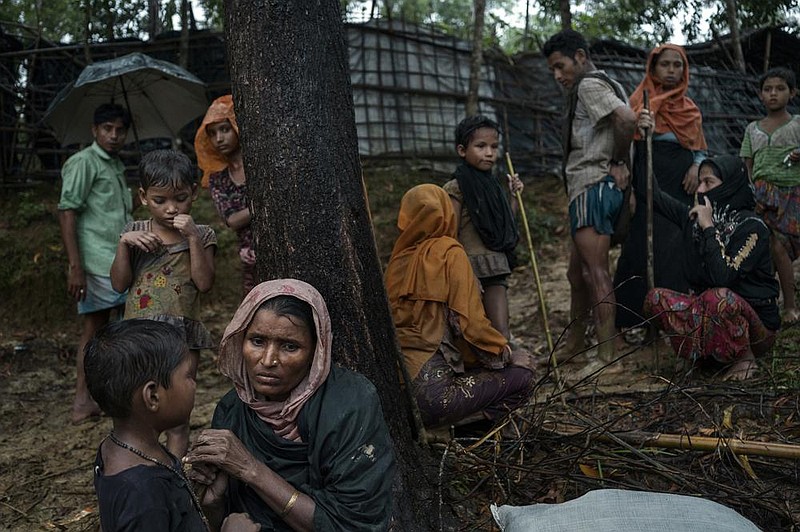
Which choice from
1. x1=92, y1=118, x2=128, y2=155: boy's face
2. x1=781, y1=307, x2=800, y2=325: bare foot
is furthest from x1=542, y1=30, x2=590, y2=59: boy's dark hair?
x1=92, y1=118, x2=128, y2=155: boy's face

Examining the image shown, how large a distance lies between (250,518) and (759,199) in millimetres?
5423

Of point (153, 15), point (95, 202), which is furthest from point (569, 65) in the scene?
point (153, 15)

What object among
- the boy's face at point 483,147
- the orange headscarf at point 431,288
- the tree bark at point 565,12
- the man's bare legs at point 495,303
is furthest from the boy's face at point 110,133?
the tree bark at point 565,12

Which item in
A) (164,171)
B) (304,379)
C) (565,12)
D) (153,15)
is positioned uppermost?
(153,15)

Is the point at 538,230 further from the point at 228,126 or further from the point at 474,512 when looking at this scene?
the point at 474,512

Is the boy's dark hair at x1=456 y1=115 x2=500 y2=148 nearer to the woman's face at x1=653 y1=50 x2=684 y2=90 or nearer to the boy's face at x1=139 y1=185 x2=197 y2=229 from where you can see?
the boy's face at x1=139 y1=185 x2=197 y2=229

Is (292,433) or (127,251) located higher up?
(127,251)

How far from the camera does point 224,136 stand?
14.0 ft

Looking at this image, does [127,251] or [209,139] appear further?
[209,139]

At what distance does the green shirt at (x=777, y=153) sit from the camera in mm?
5906

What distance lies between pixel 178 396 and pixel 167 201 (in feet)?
5.27

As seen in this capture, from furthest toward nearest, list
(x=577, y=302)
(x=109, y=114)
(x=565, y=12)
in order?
(x=565, y=12) → (x=577, y=302) → (x=109, y=114)

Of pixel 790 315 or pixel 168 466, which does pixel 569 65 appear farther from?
pixel 168 466

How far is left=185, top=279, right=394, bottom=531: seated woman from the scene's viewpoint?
2189mm
